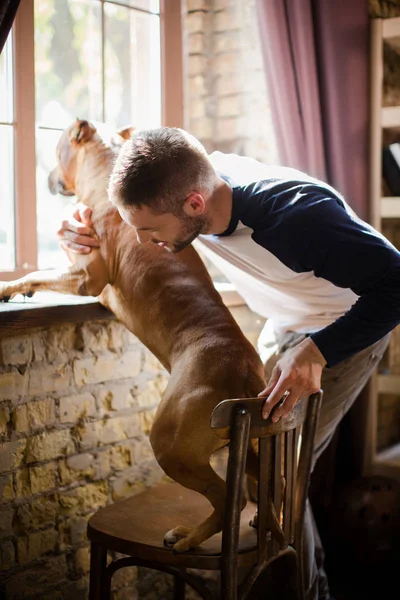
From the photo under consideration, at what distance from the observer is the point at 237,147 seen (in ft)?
10.8

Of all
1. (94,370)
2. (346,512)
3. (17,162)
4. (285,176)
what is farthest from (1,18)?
(346,512)

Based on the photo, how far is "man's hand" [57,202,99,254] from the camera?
7.40 feet

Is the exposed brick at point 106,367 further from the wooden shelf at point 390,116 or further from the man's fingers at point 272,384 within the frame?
the wooden shelf at point 390,116

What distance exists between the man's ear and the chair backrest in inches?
20.5

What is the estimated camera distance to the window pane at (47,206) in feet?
9.16

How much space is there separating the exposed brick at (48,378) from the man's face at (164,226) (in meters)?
0.60

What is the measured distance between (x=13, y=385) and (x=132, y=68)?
144 centimetres

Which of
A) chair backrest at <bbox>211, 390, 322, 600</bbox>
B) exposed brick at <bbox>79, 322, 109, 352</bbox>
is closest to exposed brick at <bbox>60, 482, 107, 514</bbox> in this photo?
exposed brick at <bbox>79, 322, 109, 352</bbox>

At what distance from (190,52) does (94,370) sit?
58.1 inches

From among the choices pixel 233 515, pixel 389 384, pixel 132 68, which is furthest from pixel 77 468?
pixel 132 68

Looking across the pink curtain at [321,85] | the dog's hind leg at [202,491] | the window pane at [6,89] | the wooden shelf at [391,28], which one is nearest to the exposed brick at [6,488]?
the dog's hind leg at [202,491]

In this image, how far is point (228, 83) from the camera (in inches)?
129

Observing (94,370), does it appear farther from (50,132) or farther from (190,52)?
(190,52)

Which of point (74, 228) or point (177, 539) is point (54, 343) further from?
point (177, 539)
